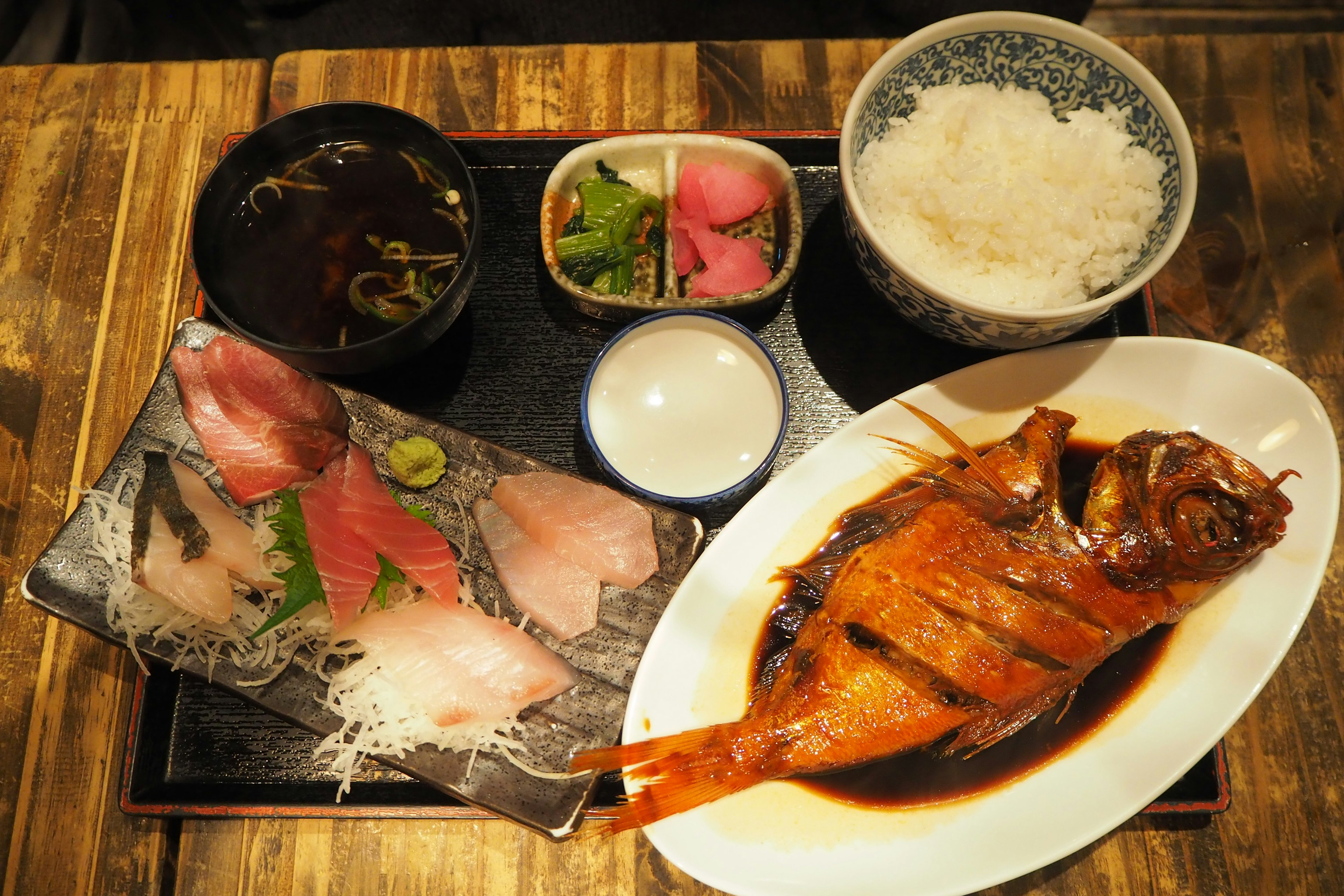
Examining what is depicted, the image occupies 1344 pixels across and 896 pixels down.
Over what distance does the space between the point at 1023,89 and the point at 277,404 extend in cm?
234

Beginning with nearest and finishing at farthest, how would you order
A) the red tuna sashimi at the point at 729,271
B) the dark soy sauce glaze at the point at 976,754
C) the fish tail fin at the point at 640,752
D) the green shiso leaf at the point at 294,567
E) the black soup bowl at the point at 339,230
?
1. the fish tail fin at the point at 640,752
2. the green shiso leaf at the point at 294,567
3. the dark soy sauce glaze at the point at 976,754
4. the black soup bowl at the point at 339,230
5. the red tuna sashimi at the point at 729,271

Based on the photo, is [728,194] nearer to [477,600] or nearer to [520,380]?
[520,380]

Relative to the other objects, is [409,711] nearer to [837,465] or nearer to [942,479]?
[837,465]

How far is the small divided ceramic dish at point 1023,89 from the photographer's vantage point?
6.82 ft

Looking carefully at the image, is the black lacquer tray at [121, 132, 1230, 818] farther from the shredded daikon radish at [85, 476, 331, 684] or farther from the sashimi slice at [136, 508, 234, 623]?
the sashimi slice at [136, 508, 234, 623]

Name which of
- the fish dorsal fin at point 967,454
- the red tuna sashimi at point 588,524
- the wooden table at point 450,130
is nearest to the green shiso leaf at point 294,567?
the red tuna sashimi at point 588,524

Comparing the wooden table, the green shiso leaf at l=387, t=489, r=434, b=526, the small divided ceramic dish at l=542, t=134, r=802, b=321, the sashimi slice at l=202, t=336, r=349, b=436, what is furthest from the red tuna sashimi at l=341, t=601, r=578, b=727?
the small divided ceramic dish at l=542, t=134, r=802, b=321

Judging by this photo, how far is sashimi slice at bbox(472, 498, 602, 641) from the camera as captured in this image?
224 centimetres

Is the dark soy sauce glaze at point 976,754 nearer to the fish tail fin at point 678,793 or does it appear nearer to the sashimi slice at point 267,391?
the fish tail fin at point 678,793

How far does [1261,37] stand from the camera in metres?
2.97

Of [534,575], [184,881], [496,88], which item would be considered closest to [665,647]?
[534,575]

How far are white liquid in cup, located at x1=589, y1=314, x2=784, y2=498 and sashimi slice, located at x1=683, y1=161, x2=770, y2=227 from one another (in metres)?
0.37

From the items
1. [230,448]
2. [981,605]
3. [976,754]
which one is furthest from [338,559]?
[976,754]

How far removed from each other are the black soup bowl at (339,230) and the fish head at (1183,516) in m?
1.86
